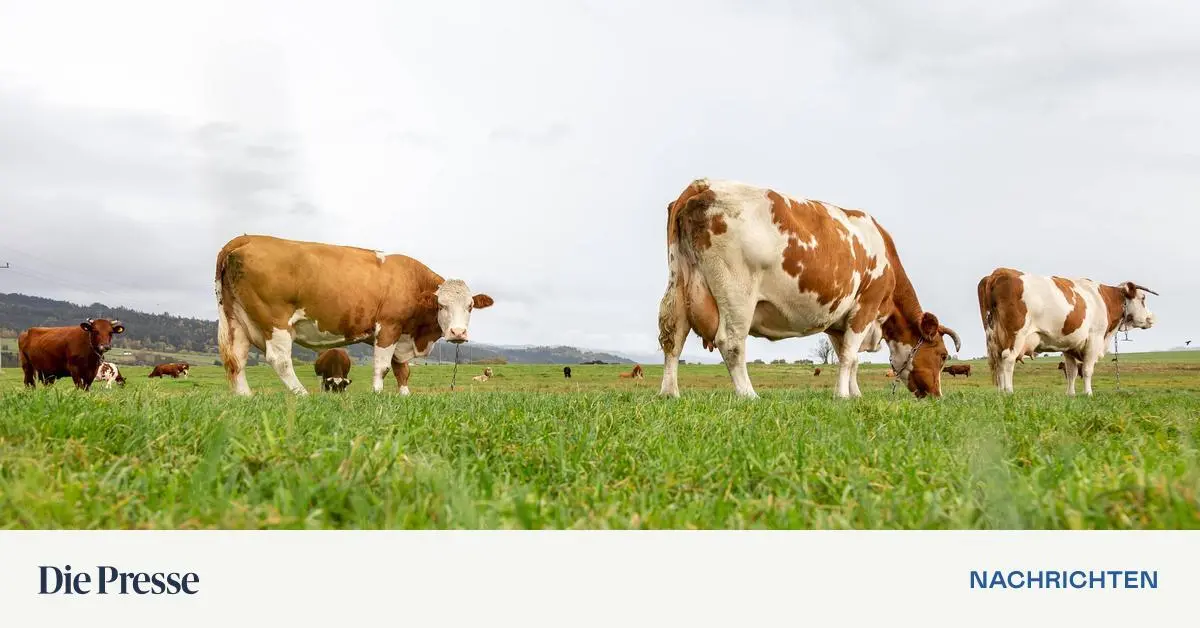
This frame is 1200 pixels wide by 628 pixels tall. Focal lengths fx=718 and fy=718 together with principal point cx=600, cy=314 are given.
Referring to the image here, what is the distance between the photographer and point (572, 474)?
11.7 feet

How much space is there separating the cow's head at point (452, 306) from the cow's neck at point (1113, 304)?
679 inches

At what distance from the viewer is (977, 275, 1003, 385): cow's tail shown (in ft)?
55.1

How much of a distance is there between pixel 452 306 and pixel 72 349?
13456 millimetres

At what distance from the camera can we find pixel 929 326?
521 inches

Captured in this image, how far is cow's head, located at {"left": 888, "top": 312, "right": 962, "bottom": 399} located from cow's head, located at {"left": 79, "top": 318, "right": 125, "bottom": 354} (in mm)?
20393

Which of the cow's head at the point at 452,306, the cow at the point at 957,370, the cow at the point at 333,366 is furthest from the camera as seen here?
the cow at the point at 957,370

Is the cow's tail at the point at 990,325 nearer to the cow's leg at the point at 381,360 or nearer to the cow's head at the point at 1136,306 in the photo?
the cow's head at the point at 1136,306

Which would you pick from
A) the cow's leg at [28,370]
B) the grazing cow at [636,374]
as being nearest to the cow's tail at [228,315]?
the cow's leg at [28,370]

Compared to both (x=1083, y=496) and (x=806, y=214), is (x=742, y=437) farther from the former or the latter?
(x=806, y=214)

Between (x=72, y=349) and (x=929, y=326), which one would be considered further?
(x=72, y=349)

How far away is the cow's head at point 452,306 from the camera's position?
14.8 meters
